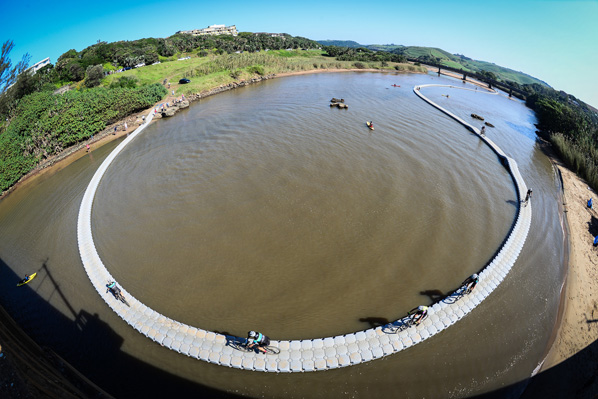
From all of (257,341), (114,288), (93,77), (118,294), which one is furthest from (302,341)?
(93,77)

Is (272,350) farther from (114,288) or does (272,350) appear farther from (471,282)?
(471,282)

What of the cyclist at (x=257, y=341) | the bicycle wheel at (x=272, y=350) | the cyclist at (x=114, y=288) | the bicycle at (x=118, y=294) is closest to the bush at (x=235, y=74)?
the cyclist at (x=114, y=288)

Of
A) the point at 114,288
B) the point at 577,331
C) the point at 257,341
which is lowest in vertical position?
the point at 577,331

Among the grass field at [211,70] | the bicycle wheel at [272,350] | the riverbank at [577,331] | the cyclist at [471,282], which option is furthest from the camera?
the grass field at [211,70]

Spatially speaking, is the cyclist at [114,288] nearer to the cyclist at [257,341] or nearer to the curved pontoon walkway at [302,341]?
the curved pontoon walkway at [302,341]

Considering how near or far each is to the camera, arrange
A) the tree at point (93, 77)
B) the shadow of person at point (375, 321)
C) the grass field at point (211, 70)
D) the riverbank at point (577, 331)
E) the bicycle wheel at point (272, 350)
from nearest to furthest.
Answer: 1. the riverbank at point (577, 331)
2. the bicycle wheel at point (272, 350)
3. the shadow of person at point (375, 321)
4. the tree at point (93, 77)
5. the grass field at point (211, 70)

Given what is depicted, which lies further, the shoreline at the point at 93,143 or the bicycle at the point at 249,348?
the shoreline at the point at 93,143

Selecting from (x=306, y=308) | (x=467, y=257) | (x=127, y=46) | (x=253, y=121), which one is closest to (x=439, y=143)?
(x=467, y=257)
